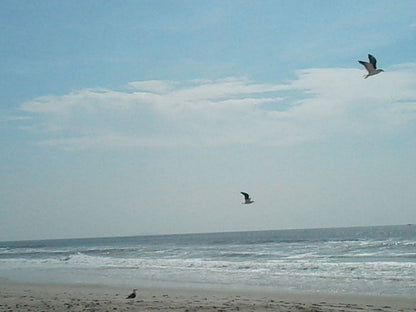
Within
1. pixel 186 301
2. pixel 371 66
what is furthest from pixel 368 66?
pixel 186 301

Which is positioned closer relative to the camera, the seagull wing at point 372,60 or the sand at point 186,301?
the sand at point 186,301

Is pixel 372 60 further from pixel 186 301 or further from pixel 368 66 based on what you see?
pixel 186 301

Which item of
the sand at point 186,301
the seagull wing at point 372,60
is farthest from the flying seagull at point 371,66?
the sand at point 186,301

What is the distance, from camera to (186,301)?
1254cm

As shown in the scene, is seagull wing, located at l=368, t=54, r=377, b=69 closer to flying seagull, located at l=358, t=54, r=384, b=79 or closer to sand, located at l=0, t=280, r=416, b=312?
flying seagull, located at l=358, t=54, r=384, b=79

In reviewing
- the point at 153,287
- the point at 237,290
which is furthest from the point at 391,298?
the point at 153,287

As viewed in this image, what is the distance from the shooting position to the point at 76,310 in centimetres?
1110

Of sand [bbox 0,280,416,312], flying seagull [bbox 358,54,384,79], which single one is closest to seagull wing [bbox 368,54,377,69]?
flying seagull [bbox 358,54,384,79]

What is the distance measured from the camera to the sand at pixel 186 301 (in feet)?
37.3

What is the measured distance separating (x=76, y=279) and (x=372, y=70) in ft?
40.6

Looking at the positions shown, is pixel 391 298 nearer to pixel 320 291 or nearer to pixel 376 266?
pixel 320 291

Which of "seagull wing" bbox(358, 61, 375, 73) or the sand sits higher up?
"seagull wing" bbox(358, 61, 375, 73)

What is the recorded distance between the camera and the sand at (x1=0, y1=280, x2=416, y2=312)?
11359mm

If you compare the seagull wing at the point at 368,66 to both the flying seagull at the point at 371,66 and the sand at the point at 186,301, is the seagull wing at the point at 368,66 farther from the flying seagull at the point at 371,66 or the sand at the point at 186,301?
the sand at the point at 186,301
